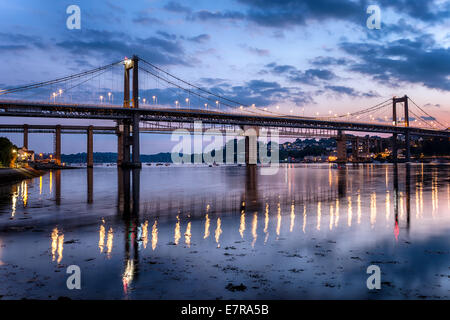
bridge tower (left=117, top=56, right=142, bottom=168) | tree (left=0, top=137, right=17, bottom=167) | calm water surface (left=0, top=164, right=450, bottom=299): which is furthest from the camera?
bridge tower (left=117, top=56, right=142, bottom=168)

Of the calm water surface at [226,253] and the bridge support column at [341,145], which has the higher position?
the bridge support column at [341,145]

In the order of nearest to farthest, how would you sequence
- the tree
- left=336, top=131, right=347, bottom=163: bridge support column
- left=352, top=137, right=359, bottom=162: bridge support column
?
the tree, left=336, top=131, right=347, bottom=163: bridge support column, left=352, top=137, right=359, bottom=162: bridge support column

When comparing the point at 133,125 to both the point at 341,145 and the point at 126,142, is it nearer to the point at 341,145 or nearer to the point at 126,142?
the point at 126,142

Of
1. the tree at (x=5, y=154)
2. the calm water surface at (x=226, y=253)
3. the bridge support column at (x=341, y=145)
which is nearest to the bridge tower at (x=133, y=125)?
the tree at (x=5, y=154)

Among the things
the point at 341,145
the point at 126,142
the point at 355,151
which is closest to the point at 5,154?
the point at 126,142

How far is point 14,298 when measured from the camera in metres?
4.77

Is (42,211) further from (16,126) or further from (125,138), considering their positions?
(16,126)

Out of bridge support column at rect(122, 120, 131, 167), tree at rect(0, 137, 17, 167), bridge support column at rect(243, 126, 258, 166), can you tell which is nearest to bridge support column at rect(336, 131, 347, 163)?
bridge support column at rect(243, 126, 258, 166)

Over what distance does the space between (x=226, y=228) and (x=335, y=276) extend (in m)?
4.50

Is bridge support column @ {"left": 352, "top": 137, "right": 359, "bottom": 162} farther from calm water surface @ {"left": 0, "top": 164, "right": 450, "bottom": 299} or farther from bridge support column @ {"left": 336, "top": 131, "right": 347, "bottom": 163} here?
calm water surface @ {"left": 0, "top": 164, "right": 450, "bottom": 299}

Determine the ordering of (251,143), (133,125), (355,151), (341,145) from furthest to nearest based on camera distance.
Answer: (355,151) < (341,145) < (251,143) < (133,125)

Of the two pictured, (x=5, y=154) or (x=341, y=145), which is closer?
(x=5, y=154)

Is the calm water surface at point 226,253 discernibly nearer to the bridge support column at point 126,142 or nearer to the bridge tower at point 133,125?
the bridge tower at point 133,125
